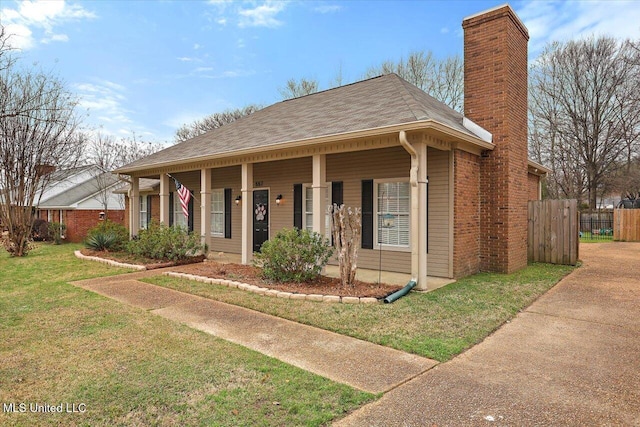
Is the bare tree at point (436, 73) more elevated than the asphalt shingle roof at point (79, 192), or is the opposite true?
the bare tree at point (436, 73)

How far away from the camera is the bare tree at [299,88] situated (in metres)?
25.3

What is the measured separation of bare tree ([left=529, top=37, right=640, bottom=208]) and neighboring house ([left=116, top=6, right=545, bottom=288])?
1726cm

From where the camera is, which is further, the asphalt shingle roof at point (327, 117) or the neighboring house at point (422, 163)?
the asphalt shingle roof at point (327, 117)

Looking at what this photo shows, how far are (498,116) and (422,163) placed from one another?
2.97 meters

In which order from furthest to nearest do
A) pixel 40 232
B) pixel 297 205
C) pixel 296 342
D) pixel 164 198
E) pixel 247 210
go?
pixel 40 232 → pixel 164 198 → pixel 297 205 → pixel 247 210 → pixel 296 342

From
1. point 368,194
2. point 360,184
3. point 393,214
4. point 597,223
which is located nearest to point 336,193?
point 360,184

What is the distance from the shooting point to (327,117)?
9062mm

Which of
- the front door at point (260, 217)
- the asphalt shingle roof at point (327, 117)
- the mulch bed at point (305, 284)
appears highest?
the asphalt shingle roof at point (327, 117)

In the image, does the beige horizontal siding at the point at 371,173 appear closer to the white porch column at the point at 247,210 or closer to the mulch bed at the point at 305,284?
the mulch bed at the point at 305,284

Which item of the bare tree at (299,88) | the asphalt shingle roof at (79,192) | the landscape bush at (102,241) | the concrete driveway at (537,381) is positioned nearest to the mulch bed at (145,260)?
the landscape bush at (102,241)

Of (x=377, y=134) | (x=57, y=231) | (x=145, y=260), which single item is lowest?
(x=145, y=260)

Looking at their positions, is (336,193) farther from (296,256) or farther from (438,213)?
(296,256)

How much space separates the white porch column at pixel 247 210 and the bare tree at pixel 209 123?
69.8ft

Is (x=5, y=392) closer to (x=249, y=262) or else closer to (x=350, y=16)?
(x=249, y=262)
